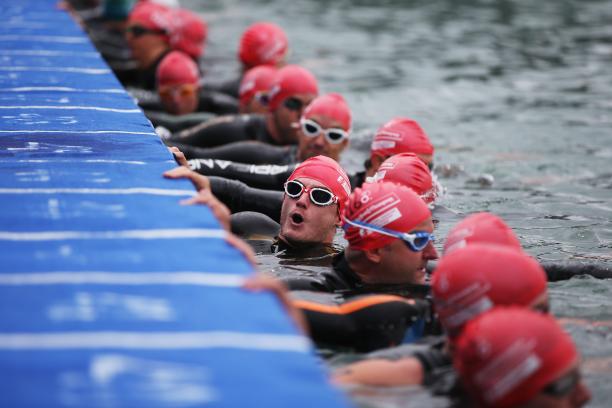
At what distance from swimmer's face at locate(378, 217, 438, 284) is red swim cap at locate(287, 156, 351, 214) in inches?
48.3

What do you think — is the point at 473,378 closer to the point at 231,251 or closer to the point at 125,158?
the point at 231,251

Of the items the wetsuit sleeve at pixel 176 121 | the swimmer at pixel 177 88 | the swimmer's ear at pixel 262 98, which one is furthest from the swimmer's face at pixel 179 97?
the swimmer's ear at pixel 262 98

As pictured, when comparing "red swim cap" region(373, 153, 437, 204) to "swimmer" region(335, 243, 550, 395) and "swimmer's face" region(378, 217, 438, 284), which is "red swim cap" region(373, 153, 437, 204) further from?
"swimmer" region(335, 243, 550, 395)

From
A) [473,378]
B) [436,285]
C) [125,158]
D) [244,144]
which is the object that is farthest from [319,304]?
[244,144]

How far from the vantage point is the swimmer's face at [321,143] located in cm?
843

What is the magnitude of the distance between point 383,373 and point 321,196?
2356mm

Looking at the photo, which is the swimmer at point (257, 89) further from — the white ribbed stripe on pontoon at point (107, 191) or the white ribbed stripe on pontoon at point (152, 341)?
the white ribbed stripe on pontoon at point (152, 341)

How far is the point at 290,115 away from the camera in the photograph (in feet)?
31.7

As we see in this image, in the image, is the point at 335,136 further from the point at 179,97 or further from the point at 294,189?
the point at 179,97

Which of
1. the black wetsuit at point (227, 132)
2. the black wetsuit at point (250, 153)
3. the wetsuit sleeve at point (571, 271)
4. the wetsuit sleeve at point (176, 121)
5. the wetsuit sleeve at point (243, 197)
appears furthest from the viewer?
the wetsuit sleeve at point (176, 121)

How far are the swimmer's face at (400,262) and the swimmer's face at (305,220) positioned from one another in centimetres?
110

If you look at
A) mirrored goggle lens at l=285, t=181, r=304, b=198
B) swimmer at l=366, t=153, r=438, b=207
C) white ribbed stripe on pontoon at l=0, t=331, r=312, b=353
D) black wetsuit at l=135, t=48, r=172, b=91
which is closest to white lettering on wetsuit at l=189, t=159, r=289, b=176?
swimmer at l=366, t=153, r=438, b=207

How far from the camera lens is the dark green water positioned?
25.0 ft

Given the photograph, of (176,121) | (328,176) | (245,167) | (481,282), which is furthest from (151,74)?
(481,282)
